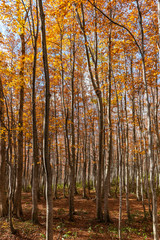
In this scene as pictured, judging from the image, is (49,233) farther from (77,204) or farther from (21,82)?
(77,204)

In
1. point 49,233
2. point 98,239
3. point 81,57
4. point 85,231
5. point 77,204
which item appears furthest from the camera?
point 81,57

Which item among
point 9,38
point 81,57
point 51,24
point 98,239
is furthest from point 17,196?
point 81,57

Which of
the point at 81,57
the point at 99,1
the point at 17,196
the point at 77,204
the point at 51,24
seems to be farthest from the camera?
the point at 81,57

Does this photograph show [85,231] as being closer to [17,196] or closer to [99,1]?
[17,196]

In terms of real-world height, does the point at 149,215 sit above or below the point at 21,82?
below

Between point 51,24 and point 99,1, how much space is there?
10.0 feet

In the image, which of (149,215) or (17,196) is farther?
(149,215)

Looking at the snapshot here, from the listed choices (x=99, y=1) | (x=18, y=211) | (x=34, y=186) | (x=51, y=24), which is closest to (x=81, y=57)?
(x=51, y=24)

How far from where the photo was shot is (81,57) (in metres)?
11.9

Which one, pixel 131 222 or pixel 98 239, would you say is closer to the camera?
pixel 98 239

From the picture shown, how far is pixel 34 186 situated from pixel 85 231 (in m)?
2.80

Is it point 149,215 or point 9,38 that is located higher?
point 9,38

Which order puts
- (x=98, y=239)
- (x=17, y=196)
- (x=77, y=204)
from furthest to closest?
(x=77, y=204)
(x=17, y=196)
(x=98, y=239)

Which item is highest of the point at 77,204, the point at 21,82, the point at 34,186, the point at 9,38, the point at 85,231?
the point at 9,38
